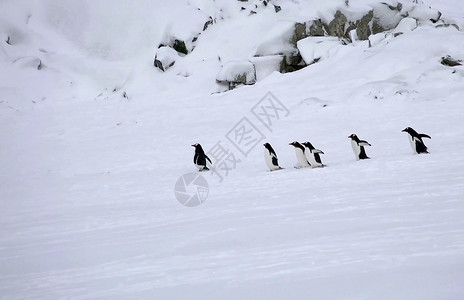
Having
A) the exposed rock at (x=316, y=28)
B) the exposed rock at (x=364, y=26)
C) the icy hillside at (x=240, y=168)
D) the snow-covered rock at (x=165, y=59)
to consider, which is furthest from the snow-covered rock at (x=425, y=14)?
the snow-covered rock at (x=165, y=59)

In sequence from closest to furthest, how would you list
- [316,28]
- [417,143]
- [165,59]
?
1. [417,143]
2. [316,28]
3. [165,59]

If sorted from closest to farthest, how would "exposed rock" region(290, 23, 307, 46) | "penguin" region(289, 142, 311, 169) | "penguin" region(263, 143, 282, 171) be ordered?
"penguin" region(289, 142, 311, 169)
"penguin" region(263, 143, 282, 171)
"exposed rock" region(290, 23, 307, 46)

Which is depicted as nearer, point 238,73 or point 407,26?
point 407,26

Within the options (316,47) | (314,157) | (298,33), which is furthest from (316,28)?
(314,157)

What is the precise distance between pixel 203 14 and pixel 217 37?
273cm

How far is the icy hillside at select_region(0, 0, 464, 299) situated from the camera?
3.50 meters

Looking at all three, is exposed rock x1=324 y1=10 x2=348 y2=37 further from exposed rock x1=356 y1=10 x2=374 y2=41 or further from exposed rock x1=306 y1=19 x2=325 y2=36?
exposed rock x1=356 y1=10 x2=374 y2=41

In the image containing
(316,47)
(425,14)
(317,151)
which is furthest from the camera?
(425,14)

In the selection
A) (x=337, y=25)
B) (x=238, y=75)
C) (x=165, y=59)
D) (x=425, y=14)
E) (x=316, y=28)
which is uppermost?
(x=165, y=59)

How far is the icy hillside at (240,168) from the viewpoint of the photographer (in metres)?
3.50

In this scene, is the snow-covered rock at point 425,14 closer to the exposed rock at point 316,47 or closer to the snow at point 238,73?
the exposed rock at point 316,47

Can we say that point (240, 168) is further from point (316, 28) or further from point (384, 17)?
point (384, 17)

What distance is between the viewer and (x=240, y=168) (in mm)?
10305

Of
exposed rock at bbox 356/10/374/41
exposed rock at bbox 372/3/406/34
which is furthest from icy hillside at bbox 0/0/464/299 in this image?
exposed rock at bbox 356/10/374/41
